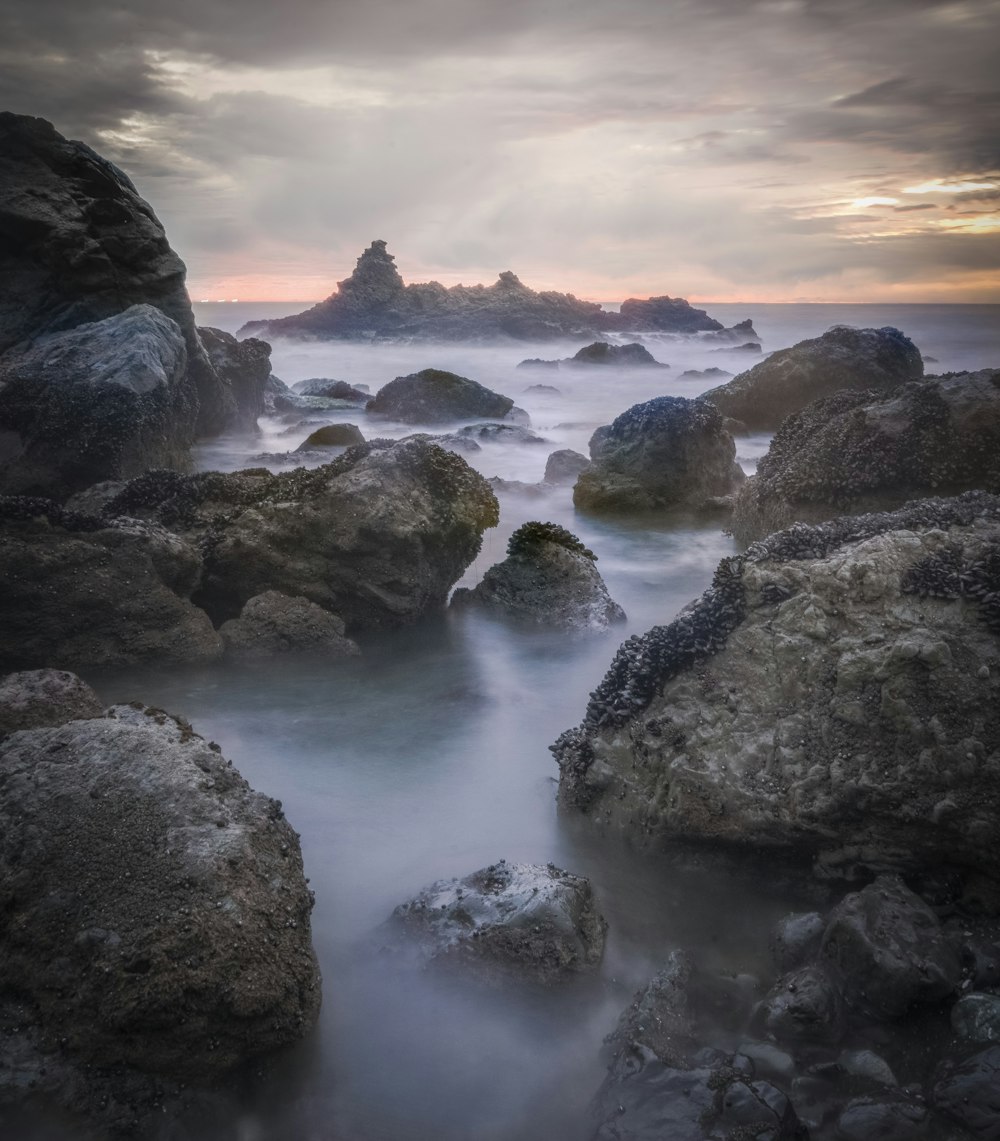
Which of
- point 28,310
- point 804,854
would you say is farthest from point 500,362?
point 804,854

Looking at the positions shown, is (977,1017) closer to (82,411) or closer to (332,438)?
(82,411)

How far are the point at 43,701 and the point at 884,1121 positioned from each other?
444 cm

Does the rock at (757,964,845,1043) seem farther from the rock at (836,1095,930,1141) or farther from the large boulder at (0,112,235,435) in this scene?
the large boulder at (0,112,235,435)

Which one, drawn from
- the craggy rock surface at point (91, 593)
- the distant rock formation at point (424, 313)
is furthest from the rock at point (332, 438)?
the distant rock formation at point (424, 313)

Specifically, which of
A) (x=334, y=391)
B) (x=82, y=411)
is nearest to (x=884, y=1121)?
(x=82, y=411)

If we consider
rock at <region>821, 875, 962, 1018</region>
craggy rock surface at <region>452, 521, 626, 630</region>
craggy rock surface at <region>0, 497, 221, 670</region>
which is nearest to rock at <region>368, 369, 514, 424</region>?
craggy rock surface at <region>452, 521, 626, 630</region>

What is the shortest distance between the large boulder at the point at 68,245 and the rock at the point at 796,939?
11541mm

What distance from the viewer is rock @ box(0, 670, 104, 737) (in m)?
4.79

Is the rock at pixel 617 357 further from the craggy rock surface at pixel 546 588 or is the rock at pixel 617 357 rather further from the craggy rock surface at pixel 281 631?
the craggy rock surface at pixel 281 631

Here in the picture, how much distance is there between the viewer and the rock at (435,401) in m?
20.5

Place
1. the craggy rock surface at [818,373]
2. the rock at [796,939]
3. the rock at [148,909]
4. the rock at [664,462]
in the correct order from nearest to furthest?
1. the rock at [148,909]
2. the rock at [796,939]
3. the rock at [664,462]
4. the craggy rock surface at [818,373]

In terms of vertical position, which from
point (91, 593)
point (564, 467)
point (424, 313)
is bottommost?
point (424, 313)

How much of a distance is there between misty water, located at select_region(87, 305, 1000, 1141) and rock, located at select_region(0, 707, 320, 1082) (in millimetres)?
329

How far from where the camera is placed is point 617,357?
114 ft
